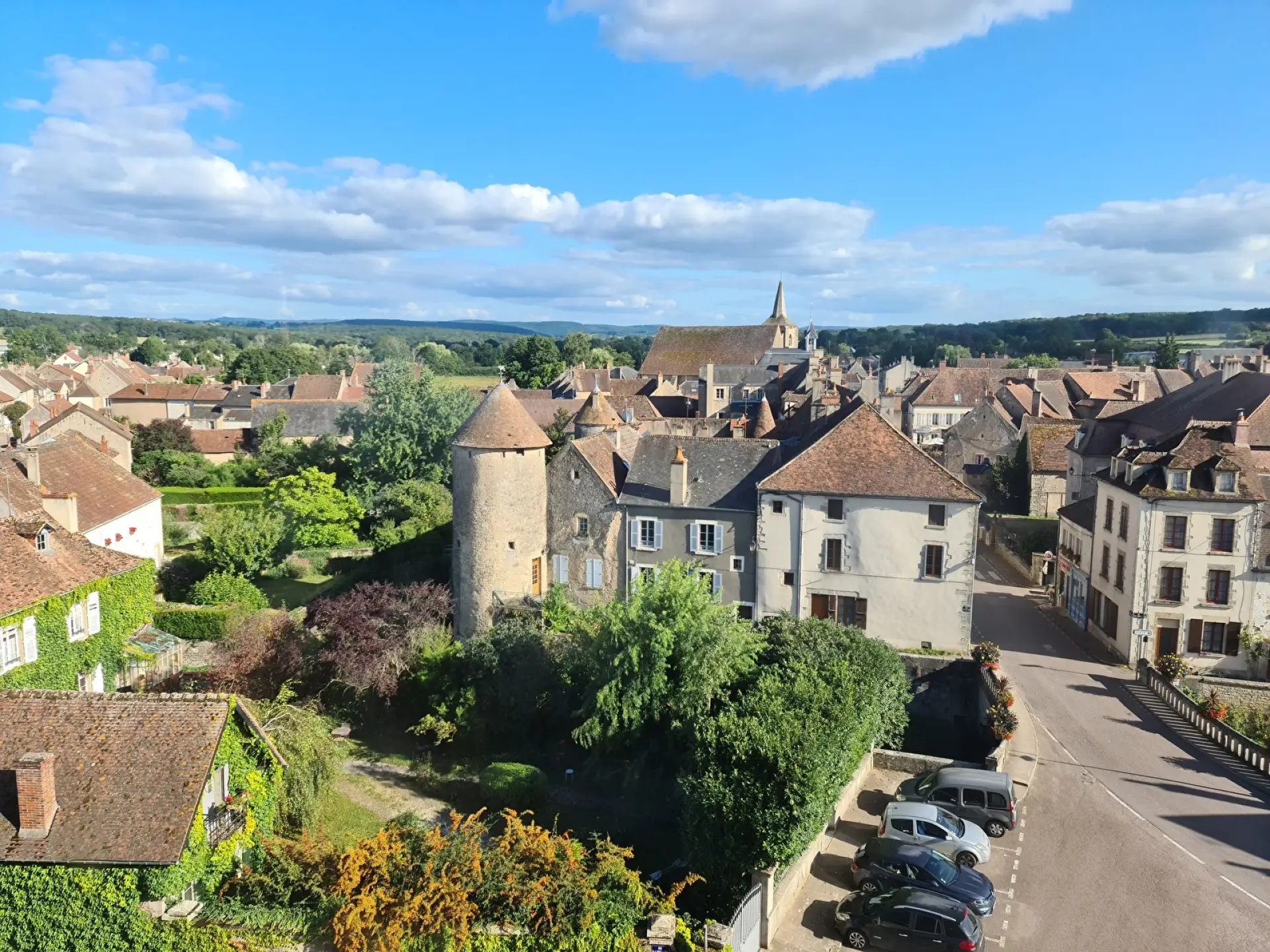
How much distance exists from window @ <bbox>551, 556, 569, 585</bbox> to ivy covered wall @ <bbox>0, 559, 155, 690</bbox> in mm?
15259

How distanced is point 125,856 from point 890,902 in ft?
50.3

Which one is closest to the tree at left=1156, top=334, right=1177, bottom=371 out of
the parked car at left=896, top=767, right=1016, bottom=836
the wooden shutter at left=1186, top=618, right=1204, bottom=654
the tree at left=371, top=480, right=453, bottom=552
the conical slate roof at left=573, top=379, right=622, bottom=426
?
the wooden shutter at left=1186, top=618, right=1204, bottom=654

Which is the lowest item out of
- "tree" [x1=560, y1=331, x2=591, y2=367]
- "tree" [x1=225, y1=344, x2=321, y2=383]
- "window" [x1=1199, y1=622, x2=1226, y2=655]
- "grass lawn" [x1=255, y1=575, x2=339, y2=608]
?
"grass lawn" [x1=255, y1=575, x2=339, y2=608]

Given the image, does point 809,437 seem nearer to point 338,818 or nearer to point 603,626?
point 603,626

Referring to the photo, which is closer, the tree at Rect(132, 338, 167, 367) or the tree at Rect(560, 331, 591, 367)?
the tree at Rect(560, 331, 591, 367)

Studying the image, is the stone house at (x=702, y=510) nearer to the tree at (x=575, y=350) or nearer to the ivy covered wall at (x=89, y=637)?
the ivy covered wall at (x=89, y=637)

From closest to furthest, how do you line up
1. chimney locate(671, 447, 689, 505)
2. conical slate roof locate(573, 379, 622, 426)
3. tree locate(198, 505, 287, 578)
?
chimney locate(671, 447, 689, 505) < conical slate roof locate(573, 379, 622, 426) < tree locate(198, 505, 287, 578)

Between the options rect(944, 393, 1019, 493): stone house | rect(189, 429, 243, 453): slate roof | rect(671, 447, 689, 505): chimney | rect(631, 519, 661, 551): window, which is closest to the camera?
rect(671, 447, 689, 505): chimney

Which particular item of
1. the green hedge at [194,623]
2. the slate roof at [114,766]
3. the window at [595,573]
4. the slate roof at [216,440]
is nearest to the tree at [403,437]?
the green hedge at [194,623]

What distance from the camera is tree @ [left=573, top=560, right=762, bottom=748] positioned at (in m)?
26.4

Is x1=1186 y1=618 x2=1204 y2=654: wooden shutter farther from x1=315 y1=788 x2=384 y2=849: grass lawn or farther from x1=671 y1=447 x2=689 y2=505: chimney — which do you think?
x1=315 y1=788 x2=384 y2=849: grass lawn

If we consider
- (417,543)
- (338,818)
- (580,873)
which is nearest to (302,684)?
(338,818)

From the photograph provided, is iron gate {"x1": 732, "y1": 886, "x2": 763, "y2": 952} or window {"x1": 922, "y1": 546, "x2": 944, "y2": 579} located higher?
window {"x1": 922, "y1": 546, "x2": 944, "y2": 579}

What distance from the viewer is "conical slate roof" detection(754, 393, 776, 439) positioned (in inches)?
1912
